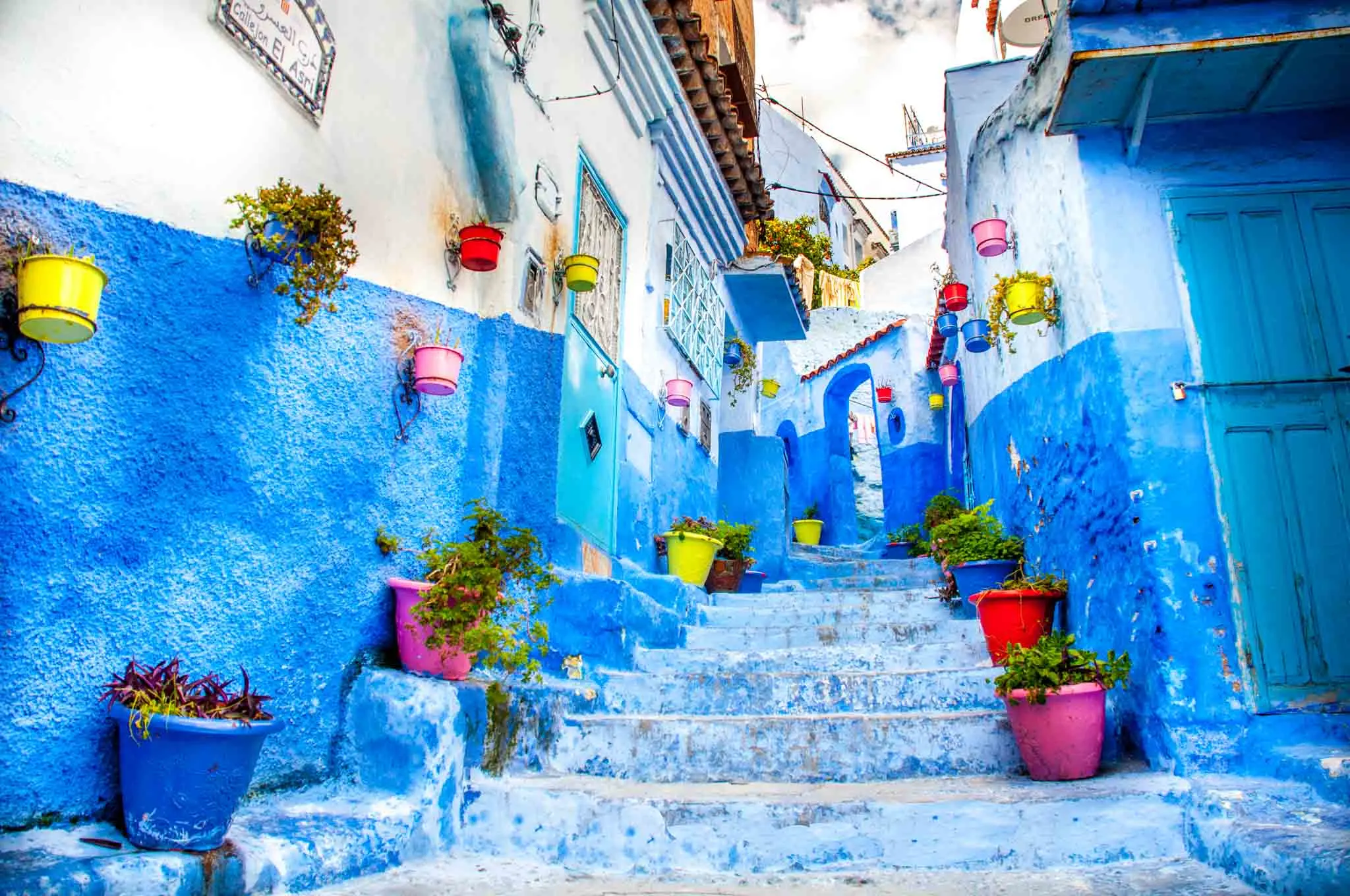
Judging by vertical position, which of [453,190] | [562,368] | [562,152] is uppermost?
[562,152]

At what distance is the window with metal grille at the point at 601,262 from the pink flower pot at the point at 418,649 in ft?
9.52

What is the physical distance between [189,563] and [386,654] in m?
1.18

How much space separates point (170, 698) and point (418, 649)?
135cm

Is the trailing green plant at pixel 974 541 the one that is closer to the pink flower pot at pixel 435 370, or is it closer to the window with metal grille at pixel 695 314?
the window with metal grille at pixel 695 314

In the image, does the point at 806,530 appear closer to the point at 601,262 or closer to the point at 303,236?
the point at 601,262

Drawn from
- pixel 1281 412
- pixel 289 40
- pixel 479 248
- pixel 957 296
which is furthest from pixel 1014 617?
pixel 289 40

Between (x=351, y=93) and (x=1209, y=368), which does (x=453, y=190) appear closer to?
(x=351, y=93)

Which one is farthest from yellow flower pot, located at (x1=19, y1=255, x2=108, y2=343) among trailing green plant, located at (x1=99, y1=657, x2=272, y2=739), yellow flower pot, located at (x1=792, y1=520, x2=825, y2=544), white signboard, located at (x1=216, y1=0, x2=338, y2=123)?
yellow flower pot, located at (x1=792, y1=520, x2=825, y2=544)

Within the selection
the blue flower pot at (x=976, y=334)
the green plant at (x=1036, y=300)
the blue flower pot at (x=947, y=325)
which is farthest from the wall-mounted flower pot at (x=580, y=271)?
the blue flower pot at (x=947, y=325)

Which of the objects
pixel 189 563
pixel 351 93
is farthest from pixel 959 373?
pixel 189 563

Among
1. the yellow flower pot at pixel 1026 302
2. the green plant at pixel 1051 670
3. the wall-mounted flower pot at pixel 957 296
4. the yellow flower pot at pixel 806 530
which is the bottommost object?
the green plant at pixel 1051 670

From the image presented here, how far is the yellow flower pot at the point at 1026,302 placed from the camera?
5598mm

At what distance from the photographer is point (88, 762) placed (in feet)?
9.73

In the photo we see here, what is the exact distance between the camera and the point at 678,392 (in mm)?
8812
